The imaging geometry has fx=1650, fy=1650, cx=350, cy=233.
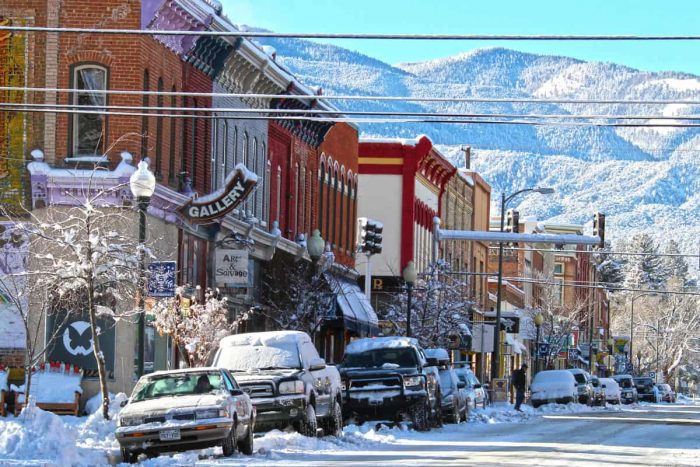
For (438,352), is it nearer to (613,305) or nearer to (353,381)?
(353,381)

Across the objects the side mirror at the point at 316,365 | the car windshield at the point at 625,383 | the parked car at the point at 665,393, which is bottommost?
the parked car at the point at 665,393

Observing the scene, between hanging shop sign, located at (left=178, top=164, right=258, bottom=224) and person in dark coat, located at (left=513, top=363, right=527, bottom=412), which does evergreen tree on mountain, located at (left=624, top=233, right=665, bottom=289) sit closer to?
person in dark coat, located at (left=513, top=363, right=527, bottom=412)

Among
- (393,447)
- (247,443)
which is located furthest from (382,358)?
(247,443)

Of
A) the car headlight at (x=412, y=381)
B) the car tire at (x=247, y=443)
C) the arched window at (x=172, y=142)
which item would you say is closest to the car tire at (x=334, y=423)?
the car headlight at (x=412, y=381)

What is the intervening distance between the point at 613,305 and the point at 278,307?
130532 millimetres

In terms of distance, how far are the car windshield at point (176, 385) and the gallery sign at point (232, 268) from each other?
17038 mm

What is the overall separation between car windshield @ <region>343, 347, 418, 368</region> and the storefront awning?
18.8 metres

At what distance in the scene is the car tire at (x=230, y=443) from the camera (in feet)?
77.3

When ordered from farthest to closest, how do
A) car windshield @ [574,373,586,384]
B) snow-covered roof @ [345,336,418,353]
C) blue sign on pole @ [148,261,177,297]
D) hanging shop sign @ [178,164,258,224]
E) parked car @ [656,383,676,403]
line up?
parked car @ [656,383,676,403]
car windshield @ [574,373,586,384]
hanging shop sign @ [178,164,258,224]
snow-covered roof @ [345,336,418,353]
blue sign on pole @ [148,261,177,297]

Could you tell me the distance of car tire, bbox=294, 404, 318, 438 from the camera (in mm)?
27547

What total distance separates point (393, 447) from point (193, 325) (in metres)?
10.9

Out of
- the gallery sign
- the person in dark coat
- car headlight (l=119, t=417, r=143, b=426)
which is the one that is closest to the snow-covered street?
car headlight (l=119, t=417, r=143, b=426)

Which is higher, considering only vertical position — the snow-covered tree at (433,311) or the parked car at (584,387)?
the snow-covered tree at (433,311)

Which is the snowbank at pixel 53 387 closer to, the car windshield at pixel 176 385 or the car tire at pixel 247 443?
the car windshield at pixel 176 385
